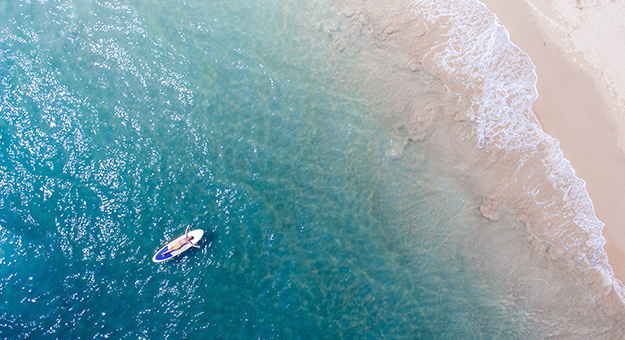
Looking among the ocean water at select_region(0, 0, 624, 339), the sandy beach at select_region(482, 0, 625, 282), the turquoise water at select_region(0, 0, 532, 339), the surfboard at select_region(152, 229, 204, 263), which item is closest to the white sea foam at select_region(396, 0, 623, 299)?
the ocean water at select_region(0, 0, 624, 339)

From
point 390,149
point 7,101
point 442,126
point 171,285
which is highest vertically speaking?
point 442,126

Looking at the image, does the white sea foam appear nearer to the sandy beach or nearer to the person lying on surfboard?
the sandy beach

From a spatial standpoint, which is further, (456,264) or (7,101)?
(7,101)

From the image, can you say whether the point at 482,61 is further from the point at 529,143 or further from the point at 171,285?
the point at 171,285

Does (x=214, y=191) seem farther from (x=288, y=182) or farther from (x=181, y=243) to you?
(x=288, y=182)

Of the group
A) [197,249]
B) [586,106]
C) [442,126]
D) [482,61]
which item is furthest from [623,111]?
[197,249]

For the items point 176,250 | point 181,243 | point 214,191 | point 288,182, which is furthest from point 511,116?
point 176,250
